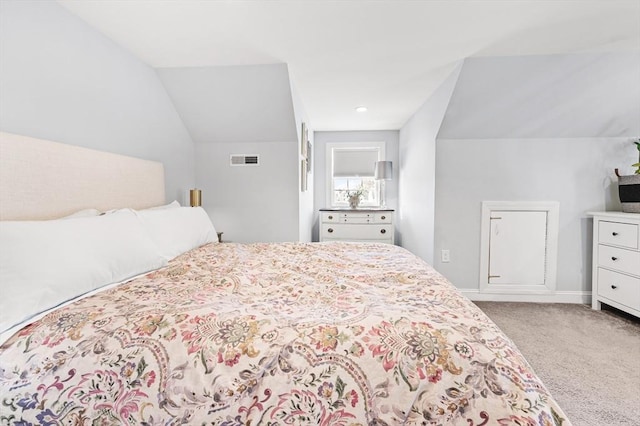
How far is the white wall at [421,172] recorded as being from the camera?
9.62 feet

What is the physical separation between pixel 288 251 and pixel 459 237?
193 centimetres

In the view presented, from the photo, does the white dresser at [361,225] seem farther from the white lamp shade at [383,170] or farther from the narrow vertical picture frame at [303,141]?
the narrow vertical picture frame at [303,141]

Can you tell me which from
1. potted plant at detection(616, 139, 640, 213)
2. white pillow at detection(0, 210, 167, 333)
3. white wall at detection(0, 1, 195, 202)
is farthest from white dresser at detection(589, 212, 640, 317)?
white wall at detection(0, 1, 195, 202)

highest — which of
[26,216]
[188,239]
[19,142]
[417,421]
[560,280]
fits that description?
[19,142]

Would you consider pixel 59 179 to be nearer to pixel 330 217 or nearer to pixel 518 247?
pixel 330 217

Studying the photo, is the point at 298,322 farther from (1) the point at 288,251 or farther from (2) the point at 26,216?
(2) the point at 26,216

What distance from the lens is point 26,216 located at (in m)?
1.43

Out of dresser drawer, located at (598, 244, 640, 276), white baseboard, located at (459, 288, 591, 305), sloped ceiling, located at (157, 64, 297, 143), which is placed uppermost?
sloped ceiling, located at (157, 64, 297, 143)

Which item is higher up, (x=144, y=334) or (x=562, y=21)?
(x=562, y=21)

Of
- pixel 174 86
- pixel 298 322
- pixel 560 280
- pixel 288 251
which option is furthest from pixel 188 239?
pixel 560 280

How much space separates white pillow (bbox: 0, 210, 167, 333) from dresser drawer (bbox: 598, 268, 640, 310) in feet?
11.5

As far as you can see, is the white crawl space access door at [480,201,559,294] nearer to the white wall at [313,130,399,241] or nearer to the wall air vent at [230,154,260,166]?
the white wall at [313,130,399,241]

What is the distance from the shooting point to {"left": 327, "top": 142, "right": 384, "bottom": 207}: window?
16.2 ft

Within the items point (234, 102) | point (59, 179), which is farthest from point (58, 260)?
point (234, 102)
